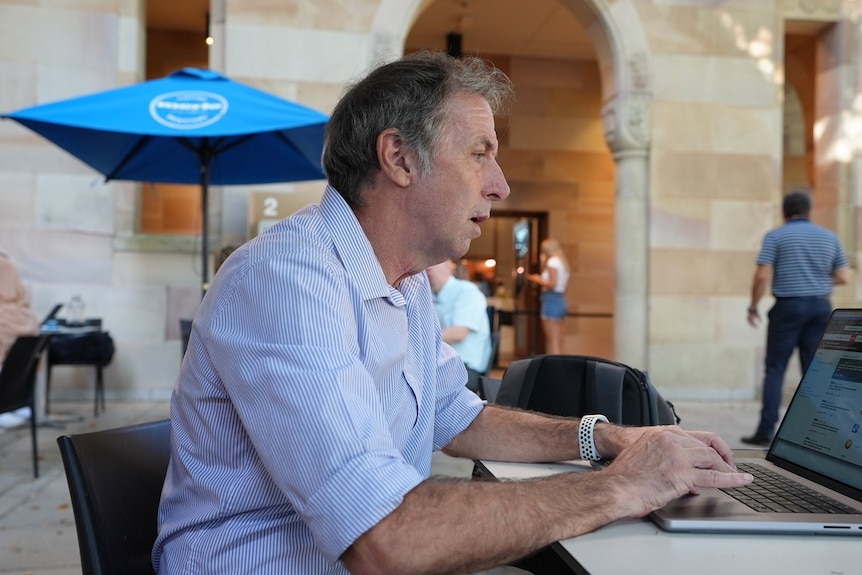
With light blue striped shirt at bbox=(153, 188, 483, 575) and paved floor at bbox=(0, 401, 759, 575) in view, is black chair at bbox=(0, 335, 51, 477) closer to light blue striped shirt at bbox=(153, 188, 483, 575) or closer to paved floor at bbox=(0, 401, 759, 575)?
paved floor at bbox=(0, 401, 759, 575)

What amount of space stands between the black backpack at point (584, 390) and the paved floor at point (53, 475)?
2017mm

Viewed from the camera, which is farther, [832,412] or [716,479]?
[832,412]

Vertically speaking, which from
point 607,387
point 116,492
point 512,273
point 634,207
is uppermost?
point 634,207

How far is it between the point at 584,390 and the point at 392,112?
3.59ft

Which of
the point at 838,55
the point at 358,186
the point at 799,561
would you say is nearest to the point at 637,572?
the point at 799,561

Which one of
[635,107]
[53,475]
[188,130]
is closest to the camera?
[53,475]

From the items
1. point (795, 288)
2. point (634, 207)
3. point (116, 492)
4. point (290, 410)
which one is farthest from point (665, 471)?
point (634, 207)

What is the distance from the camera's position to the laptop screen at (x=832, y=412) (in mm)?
1437

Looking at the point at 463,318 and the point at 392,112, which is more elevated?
the point at 392,112

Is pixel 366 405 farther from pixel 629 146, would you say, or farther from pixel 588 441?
pixel 629 146

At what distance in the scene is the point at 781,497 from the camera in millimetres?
1409

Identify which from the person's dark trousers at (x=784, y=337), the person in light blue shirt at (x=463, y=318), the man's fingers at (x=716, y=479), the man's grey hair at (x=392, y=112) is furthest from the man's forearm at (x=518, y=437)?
the person's dark trousers at (x=784, y=337)

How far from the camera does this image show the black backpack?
85.4 inches

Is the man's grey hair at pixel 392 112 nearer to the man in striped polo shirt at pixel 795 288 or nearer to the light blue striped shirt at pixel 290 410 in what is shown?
the light blue striped shirt at pixel 290 410
